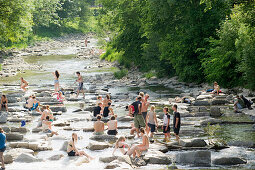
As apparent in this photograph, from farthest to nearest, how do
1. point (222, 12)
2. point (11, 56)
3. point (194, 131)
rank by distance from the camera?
point (11, 56) < point (222, 12) < point (194, 131)

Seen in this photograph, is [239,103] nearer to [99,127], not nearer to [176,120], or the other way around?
[176,120]

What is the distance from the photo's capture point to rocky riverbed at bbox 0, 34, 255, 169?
56.1 feet

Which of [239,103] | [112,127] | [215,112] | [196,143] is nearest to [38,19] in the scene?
[239,103]

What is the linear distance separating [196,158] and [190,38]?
858 inches

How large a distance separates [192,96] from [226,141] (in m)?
13.8

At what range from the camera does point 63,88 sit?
39.7m

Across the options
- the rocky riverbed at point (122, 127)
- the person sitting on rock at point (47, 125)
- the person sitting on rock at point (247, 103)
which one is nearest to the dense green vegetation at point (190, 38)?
the rocky riverbed at point (122, 127)

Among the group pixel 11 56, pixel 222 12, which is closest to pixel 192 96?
pixel 222 12

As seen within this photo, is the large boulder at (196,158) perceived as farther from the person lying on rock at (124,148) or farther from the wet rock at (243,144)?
the wet rock at (243,144)

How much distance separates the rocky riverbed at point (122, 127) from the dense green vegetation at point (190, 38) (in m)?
1.44

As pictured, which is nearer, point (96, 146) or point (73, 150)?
point (73, 150)

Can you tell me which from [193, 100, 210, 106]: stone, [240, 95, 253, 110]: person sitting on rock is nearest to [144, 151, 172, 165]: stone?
[240, 95, 253, 110]: person sitting on rock

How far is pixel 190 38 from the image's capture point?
37.5 m

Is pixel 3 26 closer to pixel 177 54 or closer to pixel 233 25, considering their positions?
pixel 177 54
